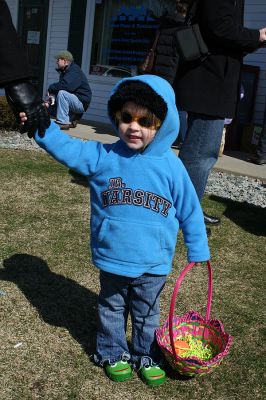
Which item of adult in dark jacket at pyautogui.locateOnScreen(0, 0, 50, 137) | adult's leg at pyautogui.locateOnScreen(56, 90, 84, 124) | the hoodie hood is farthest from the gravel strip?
adult in dark jacket at pyautogui.locateOnScreen(0, 0, 50, 137)

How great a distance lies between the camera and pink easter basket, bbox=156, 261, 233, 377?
228cm

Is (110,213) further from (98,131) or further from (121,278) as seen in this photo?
(98,131)

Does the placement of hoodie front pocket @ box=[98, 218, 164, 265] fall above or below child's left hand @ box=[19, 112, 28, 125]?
below

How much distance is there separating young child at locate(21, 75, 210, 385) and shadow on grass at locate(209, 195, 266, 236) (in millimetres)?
2405

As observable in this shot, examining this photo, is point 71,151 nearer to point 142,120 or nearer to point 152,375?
point 142,120

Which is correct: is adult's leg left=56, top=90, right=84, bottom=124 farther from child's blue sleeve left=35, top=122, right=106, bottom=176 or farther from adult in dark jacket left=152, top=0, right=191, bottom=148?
child's blue sleeve left=35, top=122, right=106, bottom=176

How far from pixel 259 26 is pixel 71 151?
6930 mm

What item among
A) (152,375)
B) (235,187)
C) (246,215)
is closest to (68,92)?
(235,187)

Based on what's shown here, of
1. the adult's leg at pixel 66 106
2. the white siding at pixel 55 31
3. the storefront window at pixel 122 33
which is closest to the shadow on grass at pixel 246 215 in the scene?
the adult's leg at pixel 66 106

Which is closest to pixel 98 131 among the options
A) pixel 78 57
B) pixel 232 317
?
pixel 78 57

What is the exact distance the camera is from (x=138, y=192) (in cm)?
233

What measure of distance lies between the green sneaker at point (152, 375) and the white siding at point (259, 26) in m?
6.77

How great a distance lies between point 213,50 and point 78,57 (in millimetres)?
7899

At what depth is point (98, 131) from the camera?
9.47 meters
